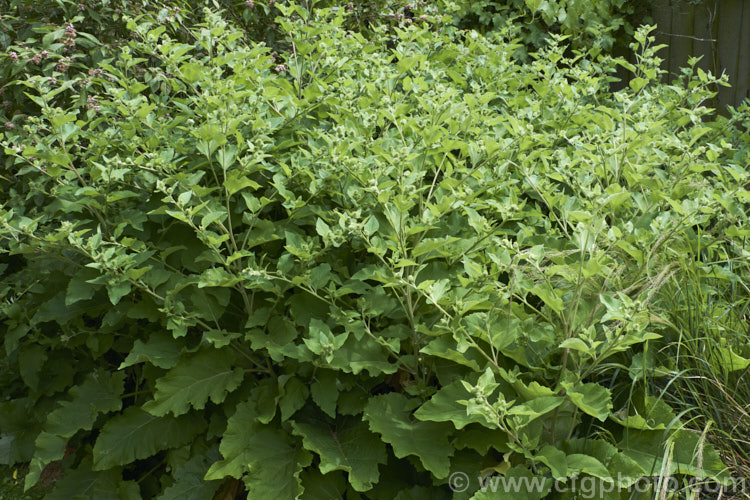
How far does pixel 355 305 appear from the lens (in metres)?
2.24

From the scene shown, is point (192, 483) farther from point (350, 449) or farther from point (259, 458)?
point (350, 449)

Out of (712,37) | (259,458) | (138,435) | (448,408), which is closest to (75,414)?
(138,435)

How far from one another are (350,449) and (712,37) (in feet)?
16.1

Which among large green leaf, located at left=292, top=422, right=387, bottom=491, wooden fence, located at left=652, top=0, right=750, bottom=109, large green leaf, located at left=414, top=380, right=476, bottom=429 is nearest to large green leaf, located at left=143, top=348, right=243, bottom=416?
large green leaf, located at left=292, top=422, right=387, bottom=491

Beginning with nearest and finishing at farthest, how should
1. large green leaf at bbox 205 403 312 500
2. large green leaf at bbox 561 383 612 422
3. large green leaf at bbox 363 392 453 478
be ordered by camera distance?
large green leaf at bbox 561 383 612 422 < large green leaf at bbox 363 392 453 478 < large green leaf at bbox 205 403 312 500

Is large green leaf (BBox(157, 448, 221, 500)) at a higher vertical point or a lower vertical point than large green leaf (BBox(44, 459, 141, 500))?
higher

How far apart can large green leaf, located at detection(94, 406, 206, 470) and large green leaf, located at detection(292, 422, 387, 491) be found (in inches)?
17.2

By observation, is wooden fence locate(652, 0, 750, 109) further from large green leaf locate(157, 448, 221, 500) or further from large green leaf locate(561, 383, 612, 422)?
large green leaf locate(157, 448, 221, 500)

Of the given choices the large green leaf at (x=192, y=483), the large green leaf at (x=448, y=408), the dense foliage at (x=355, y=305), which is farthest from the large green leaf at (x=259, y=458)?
the large green leaf at (x=448, y=408)

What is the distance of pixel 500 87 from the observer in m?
3.26

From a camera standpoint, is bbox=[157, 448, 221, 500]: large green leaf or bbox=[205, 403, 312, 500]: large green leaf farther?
bbox=[157, 448, 221, 500]: large green leaf

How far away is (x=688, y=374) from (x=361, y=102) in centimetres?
151

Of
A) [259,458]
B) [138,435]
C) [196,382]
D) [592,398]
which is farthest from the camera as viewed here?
[138,435]

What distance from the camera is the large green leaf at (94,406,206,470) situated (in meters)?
2.19
